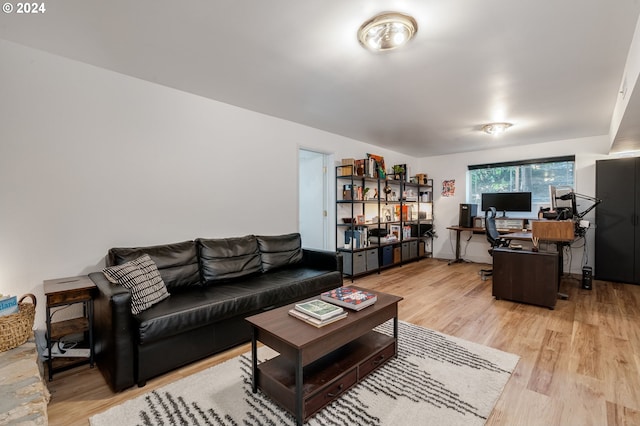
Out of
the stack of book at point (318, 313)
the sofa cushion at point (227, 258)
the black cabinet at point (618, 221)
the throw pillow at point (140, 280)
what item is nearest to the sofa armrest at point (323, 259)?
the sofa cushion at point (227, 258)

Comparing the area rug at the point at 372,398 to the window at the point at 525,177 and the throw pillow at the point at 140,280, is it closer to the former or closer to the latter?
the throw pillow at the point at 140,280

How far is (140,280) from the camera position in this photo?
7.01ft

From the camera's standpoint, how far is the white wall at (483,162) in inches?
190

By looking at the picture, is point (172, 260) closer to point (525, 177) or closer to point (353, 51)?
point (353, 51)

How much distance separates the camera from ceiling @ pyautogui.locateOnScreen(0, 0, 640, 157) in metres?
1.74

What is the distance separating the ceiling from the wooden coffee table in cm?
189

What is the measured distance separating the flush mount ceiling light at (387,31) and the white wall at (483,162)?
475cm

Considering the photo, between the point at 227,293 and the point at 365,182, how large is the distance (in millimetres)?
3397

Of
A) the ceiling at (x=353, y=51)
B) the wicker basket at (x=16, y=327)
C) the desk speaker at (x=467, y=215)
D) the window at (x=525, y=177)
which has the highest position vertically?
the ceiling at (x=353, y=51)

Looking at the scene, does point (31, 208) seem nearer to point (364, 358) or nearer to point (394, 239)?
point (364, 358)

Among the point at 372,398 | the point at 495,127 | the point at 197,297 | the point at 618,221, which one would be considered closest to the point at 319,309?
the point at 372,398

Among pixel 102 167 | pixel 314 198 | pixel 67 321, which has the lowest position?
pixel 67 321

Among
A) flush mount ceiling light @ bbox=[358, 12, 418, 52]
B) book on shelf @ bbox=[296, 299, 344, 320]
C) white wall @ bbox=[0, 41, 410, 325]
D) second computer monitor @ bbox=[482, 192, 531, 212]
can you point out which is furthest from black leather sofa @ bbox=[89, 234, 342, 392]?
second computer monitor @ bbox=[482, 192, 531, 212]

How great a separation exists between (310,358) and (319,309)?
338mm
